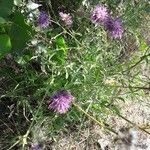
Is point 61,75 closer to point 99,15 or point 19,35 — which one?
point 99,15

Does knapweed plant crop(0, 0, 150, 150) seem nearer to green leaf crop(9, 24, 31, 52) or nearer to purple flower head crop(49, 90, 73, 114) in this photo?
purple flower head crop(49, 90, 73, 114)

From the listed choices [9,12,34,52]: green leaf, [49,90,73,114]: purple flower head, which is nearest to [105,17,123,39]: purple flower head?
[49,90,73,114]: purple flower head

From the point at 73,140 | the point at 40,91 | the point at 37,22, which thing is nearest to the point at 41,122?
the point at 40,91

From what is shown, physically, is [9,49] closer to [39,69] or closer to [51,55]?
[51,55]

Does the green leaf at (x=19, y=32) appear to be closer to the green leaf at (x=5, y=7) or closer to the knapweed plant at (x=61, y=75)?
the green leaf at (x=5, y=7)

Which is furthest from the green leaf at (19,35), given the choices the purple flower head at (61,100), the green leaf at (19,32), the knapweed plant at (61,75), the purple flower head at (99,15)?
the purple flower head at (99,15)
